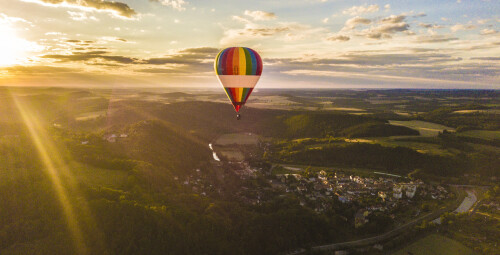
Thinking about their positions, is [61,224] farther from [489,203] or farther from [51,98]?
[51,98]

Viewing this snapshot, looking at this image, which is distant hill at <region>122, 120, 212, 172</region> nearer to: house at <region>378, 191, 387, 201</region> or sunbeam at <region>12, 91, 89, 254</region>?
sunbeam at <region>12, 91, 89, 254</region>

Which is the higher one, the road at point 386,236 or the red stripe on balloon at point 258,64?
the red stripe on balloon at point 258,64

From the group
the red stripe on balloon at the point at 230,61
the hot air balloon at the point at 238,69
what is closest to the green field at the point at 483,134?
the hot air balloon at the point at 238,69

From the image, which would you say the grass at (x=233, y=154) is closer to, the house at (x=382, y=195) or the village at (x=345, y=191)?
the village at (x=345, y=191)

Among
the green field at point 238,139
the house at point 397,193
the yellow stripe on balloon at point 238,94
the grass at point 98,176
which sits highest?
the yellow stripe on balloon at point 238,94

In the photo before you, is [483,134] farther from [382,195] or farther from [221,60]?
[221,60]

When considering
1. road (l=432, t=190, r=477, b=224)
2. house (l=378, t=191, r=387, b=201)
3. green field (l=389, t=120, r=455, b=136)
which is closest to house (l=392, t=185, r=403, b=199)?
house (l=378, t=191, r=387, b=201)
